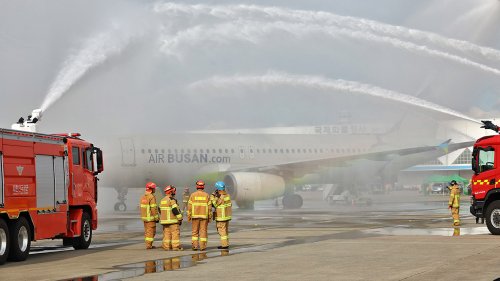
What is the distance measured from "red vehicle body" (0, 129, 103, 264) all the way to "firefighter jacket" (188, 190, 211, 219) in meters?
3.61

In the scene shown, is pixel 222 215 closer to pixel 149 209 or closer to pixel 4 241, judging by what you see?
pixel 149 209

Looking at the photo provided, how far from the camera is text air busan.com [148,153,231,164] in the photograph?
4805 centimetres

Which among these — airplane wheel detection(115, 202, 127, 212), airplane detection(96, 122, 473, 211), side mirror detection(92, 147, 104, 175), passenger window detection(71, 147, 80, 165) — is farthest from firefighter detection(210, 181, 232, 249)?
airplane wheel detection(115, 202, 127, 212)

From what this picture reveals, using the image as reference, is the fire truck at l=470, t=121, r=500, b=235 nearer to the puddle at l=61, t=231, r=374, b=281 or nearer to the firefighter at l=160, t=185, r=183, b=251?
the puddle at l=61, t=231, r=374, b=281

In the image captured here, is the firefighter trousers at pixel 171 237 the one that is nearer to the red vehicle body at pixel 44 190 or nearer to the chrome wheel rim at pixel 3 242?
the red vehicle body at pixel 44 190

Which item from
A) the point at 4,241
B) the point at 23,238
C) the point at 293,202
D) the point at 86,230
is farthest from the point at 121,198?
the point at 4,241

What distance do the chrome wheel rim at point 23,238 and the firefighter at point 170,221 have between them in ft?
12.7

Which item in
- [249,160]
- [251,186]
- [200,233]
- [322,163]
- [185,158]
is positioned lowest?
[200,233]

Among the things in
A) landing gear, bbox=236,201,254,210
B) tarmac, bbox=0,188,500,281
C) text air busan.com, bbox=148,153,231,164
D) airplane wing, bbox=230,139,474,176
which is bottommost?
tarmac, bbox=0,188,500,281

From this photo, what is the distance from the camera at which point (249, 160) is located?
52844mm

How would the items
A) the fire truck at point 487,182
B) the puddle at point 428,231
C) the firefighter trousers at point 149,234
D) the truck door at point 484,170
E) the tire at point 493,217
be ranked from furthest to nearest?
the puddle at point 428,231 < the truck door at point 484,170 < the fire truck at point 487,182 < the tire at point 493,217 < the firefighter trousers at point 149,234

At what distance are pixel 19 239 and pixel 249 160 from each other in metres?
33.6

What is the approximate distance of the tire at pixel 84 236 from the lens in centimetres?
2356

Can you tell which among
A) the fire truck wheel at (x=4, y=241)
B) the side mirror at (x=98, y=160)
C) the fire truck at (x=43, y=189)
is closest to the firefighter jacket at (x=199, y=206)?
the fire truck at (x=43, y=189)
